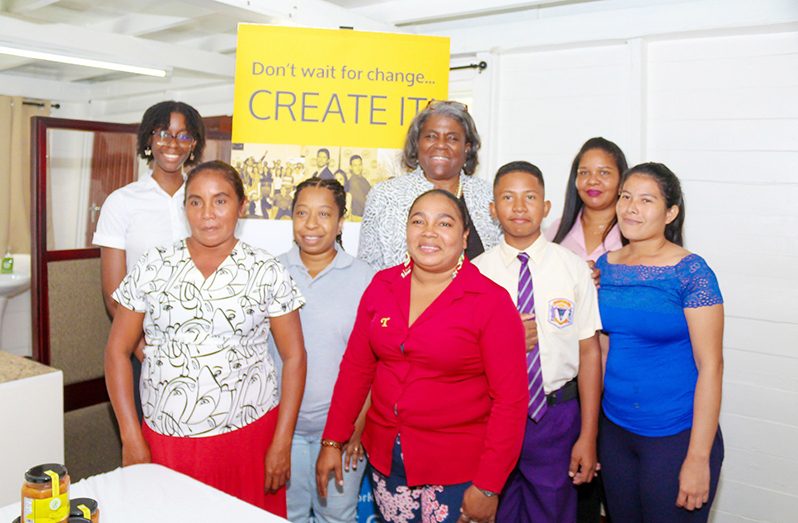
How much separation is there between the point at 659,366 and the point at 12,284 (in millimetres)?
4851

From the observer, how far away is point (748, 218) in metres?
3.14

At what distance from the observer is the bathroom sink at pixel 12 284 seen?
5059 millimetres

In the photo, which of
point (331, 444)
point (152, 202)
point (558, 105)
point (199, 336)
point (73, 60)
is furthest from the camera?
point (73, 60)

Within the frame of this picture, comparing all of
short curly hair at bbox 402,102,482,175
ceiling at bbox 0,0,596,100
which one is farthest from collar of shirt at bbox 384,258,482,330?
ceiling at bbox 0,0,596,100

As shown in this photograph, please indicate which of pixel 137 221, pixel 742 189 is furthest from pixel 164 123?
pixel 742 189

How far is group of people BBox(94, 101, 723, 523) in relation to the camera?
71.2 inches

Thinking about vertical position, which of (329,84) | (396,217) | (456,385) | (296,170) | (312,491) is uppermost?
(329,84)

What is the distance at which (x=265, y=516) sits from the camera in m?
1.48

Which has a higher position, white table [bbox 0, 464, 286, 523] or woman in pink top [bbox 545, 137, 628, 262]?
woman in pink top [bbox 545, 137, 628, 262]

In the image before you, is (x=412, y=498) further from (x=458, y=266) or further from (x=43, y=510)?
(x=43, y=510)

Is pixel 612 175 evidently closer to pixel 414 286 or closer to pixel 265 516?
pixel 414 286

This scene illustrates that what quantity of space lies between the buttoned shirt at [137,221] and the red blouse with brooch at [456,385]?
45.3 inches

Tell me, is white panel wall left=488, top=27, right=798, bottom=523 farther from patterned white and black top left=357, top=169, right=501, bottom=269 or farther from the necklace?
patterned white and black top left=357, top=169, right=501, bottom=269

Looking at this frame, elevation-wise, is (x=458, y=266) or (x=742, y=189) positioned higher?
(x=742, y=189)
